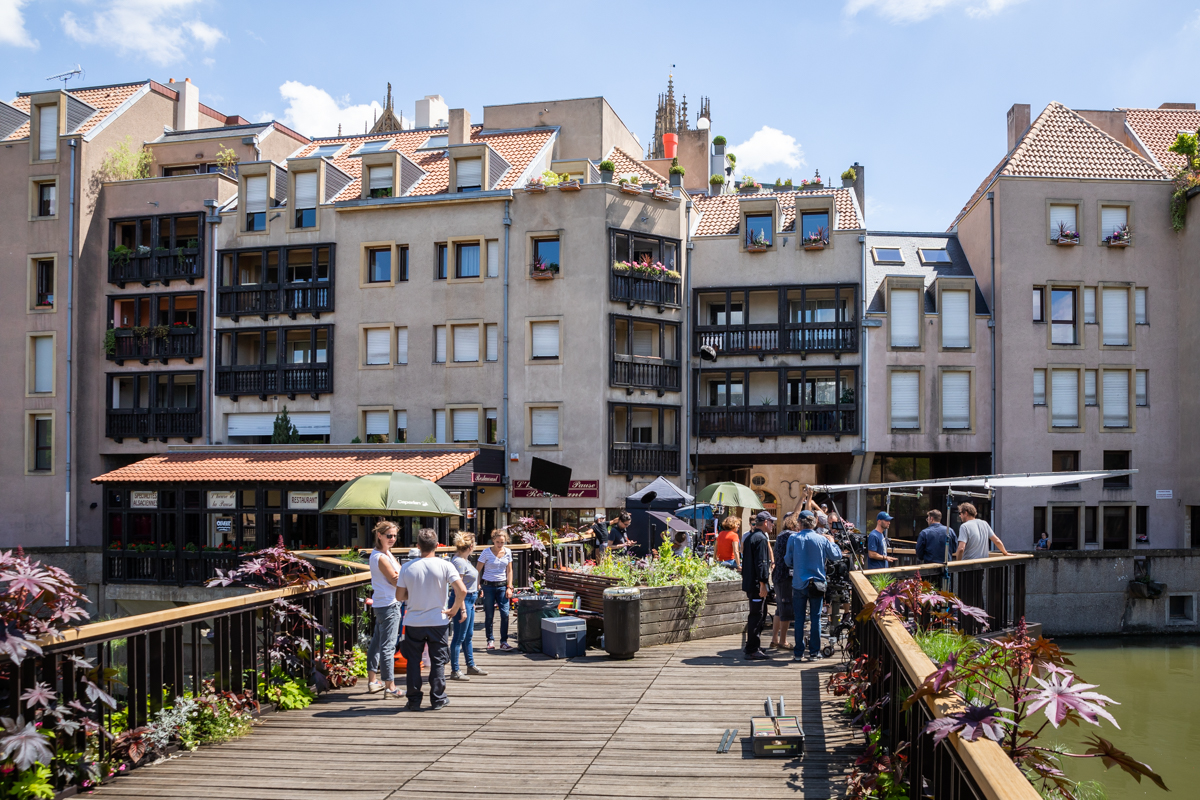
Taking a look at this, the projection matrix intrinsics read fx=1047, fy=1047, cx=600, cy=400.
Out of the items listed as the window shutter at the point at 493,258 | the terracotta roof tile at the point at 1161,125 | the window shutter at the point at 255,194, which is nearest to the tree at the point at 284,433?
the window shutter at the point at 255,194

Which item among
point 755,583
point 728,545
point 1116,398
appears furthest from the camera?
point 1116,398

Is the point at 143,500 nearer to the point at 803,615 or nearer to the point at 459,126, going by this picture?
the point at 459,126

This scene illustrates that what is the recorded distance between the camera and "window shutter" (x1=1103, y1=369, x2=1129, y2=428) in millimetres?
35531

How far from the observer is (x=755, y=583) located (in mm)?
13523

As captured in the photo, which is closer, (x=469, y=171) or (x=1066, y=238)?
(x=1066, y=238)

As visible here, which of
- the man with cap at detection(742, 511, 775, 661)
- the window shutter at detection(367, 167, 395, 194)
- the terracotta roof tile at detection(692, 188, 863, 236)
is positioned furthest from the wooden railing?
the window shutter at detection(367, 167, 395, 194)

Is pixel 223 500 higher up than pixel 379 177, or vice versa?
pixel 379 177

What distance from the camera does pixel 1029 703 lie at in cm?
439

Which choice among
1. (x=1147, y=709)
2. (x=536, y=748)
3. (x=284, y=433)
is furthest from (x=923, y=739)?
(x=284, y=433)

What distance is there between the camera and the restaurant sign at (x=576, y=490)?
112ft

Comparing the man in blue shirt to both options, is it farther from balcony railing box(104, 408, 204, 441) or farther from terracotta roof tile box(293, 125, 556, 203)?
balcony railing box(104, 408, 204, 441)

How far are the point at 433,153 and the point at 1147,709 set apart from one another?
30.7m

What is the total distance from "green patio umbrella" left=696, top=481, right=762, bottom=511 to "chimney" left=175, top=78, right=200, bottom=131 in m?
30.6

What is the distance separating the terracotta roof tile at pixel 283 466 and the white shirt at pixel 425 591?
2063cm
